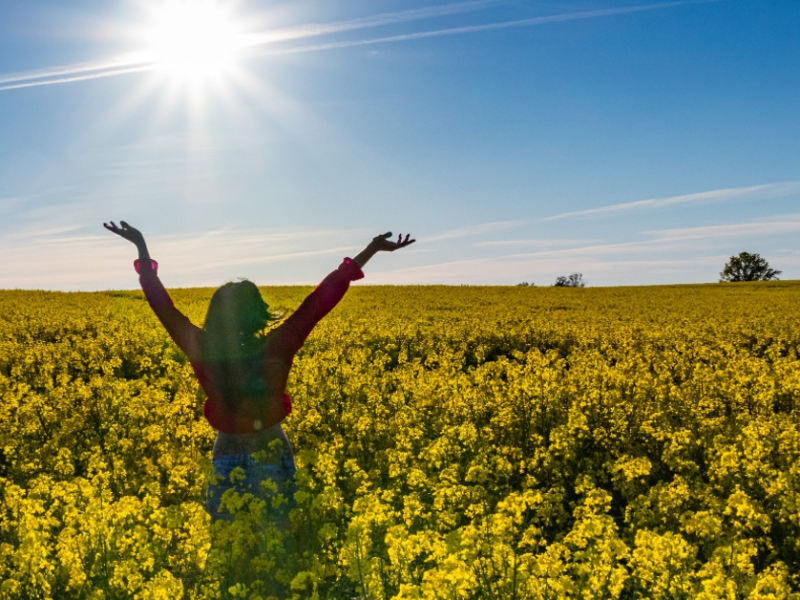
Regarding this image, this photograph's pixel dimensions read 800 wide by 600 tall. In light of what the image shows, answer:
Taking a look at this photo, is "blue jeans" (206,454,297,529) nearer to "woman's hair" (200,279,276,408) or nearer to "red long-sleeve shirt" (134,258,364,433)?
"red long-sleeve shirt" (134,258,364,433)

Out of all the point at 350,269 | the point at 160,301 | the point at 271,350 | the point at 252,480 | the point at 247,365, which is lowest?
the point at 252,480

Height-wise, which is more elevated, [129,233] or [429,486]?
[129,233]

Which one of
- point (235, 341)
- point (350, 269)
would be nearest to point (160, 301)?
point (235, 341)

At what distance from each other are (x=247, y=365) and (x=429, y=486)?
8.23 feet

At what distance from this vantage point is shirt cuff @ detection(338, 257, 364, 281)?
494cm

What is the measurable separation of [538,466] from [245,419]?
4383 mm

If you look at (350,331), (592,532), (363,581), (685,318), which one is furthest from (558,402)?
(685,318)

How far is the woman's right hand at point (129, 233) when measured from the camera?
→ 5.49 meters

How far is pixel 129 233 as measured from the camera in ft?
18.1

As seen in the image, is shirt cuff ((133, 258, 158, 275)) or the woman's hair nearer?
the woman's hair

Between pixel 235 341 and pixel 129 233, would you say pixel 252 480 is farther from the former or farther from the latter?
pixel 129 233

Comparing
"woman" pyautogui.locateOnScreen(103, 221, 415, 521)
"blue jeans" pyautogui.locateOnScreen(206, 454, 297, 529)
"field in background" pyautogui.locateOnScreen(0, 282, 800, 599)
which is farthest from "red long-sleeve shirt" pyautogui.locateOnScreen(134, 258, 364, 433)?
"field in background" pyautogui.locateOnScreen(0, 282, 800, 599)

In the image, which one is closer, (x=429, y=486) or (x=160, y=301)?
(x=160, y=301)

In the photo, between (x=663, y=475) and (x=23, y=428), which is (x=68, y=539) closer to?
(x=23, y=428)
